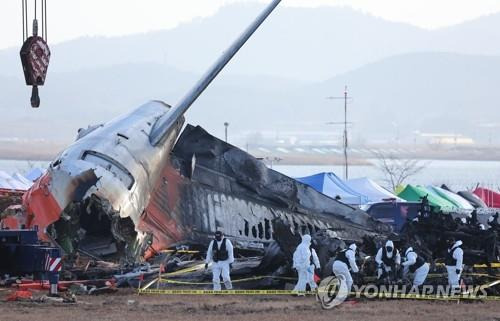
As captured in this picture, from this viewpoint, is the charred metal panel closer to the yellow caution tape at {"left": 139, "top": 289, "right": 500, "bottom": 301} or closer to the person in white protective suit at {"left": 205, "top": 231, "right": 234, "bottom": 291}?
the person in white protective suit at {"left": 205, "top": 231, "right": 234, "bottom": 291}

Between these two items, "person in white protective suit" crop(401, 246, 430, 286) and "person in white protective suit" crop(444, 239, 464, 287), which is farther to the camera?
"person in white protective suit" crop(401, 246, 430, 286)

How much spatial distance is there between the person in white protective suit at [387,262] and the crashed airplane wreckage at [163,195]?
6593 mm

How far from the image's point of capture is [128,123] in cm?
3338

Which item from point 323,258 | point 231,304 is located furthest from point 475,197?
point 231,304

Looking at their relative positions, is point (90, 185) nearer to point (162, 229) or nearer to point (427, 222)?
point (162, 229)

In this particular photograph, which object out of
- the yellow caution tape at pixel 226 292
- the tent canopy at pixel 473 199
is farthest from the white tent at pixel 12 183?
the yellow caution tape at pixel 226 292

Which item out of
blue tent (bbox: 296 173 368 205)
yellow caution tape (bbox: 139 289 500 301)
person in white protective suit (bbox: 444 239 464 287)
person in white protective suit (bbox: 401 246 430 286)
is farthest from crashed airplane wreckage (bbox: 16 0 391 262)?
blue tent (bbox: 296 173 368 205)

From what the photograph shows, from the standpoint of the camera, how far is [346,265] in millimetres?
25969

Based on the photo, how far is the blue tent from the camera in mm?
54375

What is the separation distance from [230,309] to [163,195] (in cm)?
1048

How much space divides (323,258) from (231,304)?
5522mm

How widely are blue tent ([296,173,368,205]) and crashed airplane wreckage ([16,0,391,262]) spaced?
1718 centimetres

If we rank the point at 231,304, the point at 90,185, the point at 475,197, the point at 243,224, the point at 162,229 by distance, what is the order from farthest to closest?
the point at 475,197, the point at 243,224, the point at 162,229, the point at 90,185, the point at 231,304

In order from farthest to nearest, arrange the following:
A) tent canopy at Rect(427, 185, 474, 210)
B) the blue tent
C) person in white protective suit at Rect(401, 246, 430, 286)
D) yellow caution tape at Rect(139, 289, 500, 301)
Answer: tent canopy at Rect(427, 185, 474, 210) < the blue tent < person in white protective suit at Rect(401, 246, 430, 286) < yellow caution tape at Rect(139, 289, 500, 301)
